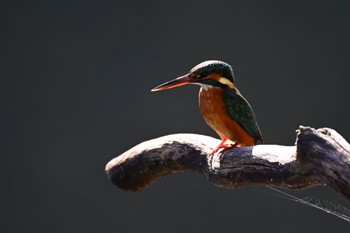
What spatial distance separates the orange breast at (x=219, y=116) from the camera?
207cm

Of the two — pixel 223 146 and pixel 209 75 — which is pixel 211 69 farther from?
pixel 223 146

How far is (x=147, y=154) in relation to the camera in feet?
7.13

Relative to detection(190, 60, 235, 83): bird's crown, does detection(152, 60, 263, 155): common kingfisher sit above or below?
below

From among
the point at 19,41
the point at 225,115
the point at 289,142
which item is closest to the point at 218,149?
the point at 225,115

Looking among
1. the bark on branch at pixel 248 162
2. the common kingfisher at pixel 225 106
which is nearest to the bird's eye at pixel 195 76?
the common kingfisher at pixel 225 106

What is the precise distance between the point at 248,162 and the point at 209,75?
1.05 ft

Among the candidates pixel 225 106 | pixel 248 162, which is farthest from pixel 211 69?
pixel 248 162

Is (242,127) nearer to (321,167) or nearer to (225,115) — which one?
(225,115)

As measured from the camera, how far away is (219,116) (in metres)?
2.08

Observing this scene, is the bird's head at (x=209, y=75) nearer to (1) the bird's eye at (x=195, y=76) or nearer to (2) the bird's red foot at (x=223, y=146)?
(1) the bird's eye at (x=195, y=76)

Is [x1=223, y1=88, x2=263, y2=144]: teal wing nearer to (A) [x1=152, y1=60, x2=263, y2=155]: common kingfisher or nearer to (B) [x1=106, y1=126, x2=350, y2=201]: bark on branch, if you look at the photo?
(A) [x1=152, y1=60, x2=263, y2=155]: common kingfisher

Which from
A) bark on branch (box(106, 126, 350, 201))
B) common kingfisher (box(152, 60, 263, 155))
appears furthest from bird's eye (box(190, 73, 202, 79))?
bark on branch (box(106, 126, 350, 201))

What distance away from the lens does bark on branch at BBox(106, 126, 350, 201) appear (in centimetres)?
156

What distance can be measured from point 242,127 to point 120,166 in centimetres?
42
